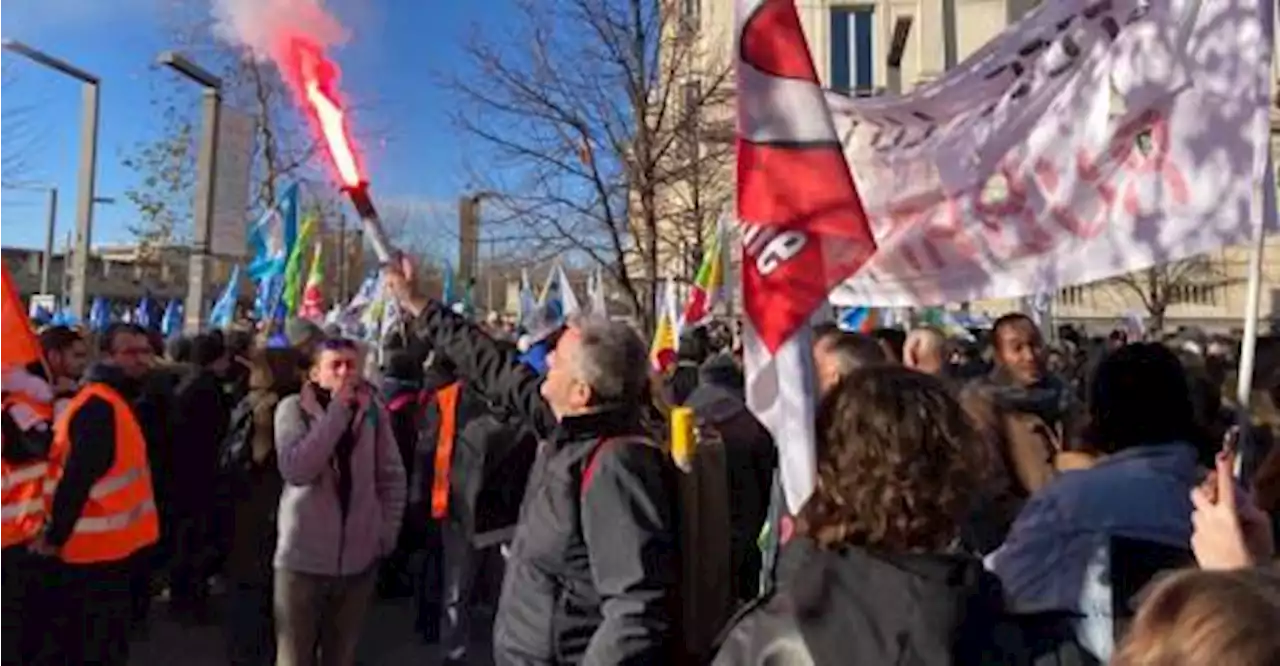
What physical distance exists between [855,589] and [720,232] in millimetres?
11446

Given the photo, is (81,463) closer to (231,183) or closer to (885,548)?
(885,548)

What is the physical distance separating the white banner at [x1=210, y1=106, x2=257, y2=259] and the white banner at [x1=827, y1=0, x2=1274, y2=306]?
6.24m

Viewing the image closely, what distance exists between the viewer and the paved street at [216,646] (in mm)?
7855

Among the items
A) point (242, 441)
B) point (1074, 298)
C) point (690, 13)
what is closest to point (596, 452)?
point (242, 441)

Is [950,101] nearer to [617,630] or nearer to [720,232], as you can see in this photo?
[617,630]

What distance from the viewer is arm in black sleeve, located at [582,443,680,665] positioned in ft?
9.99

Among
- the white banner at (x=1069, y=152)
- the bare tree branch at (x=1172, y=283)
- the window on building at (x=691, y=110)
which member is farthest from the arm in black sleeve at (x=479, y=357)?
the bare tree branch at (x=1172, y=283)

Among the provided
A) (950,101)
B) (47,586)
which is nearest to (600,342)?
(950,101)

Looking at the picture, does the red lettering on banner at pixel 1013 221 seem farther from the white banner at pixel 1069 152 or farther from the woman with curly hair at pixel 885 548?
the woman with curly hair at pixel 885 548

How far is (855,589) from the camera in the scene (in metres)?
2.22

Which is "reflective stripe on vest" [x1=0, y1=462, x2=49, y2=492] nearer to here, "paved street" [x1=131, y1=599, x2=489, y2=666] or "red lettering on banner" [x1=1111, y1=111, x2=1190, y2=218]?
"paved street" [x1=131, y1=599, x2=489, y2=666]

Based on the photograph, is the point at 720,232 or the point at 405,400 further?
the point at 720,232

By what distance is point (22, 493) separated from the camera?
5137mm

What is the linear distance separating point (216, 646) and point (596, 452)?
5787 millimetres
